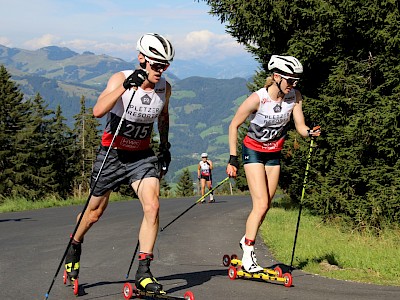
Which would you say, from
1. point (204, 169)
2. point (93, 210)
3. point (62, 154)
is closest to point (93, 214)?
point (93, 210)

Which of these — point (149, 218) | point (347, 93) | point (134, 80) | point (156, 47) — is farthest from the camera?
point (347, 93)

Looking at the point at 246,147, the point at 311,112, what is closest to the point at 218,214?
the point at 311,112

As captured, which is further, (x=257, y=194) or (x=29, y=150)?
(x=29, y=150)

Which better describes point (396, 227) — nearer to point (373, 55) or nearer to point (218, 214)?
point (373, 55)

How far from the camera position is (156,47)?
5.66m

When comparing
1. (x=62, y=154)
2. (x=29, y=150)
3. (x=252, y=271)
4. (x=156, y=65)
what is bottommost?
(x=62, y=154)

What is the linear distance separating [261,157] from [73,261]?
256cm

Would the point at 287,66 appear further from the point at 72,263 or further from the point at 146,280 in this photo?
the point at 72,263

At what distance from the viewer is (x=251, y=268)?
688 cm

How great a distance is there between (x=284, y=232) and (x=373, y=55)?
4317 millimetres

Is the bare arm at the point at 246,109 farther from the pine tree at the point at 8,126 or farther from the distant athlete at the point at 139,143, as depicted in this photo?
the pine tree at the point at 8,126

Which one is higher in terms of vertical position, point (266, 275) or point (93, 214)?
point (93, 214)

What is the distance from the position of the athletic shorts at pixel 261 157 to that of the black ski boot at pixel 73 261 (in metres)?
2.30

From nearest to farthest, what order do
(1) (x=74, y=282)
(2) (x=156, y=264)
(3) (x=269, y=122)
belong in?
(1) (x=74, y=282), (3) (x=269, y=122), (2) (x=156, y=264)
